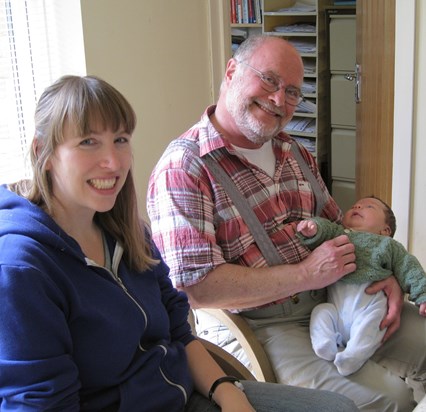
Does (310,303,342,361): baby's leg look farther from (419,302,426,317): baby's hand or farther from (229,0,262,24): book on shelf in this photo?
(229,0,262,24): book on shelf

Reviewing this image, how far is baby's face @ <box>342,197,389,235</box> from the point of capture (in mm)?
1965

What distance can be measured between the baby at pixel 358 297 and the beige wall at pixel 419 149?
0.96 m

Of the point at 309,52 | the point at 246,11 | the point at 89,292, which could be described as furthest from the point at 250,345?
the point at 246,11

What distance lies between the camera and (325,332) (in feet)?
5.71

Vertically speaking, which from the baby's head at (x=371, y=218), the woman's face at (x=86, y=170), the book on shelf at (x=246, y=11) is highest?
the book on shelf at (x=246, y=11)

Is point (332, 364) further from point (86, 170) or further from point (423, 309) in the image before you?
point (86, 170)

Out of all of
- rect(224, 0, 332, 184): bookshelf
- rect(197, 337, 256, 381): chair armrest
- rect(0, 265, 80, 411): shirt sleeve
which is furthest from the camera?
rect(224, 0, 332, 184): bookshelf


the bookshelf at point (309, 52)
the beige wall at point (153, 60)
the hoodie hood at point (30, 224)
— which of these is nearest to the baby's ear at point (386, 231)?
the beige wall at point (153, 60)

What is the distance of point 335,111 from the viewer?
4188mm

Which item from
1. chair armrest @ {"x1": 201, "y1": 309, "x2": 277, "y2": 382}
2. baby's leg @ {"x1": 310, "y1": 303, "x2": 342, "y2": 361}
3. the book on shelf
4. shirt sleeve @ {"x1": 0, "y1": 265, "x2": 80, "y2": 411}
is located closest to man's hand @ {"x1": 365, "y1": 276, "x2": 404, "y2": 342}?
baby's leg @ {"x1": 310, "y1": 303, "x2": 342, "y2": 361}

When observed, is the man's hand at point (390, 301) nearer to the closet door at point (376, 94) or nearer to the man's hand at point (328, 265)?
the man's hand at point (328, 265)

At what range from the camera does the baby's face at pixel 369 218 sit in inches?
77.4

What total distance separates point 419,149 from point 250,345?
58.2 inches

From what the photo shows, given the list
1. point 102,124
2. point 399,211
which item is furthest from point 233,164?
point 399,211
